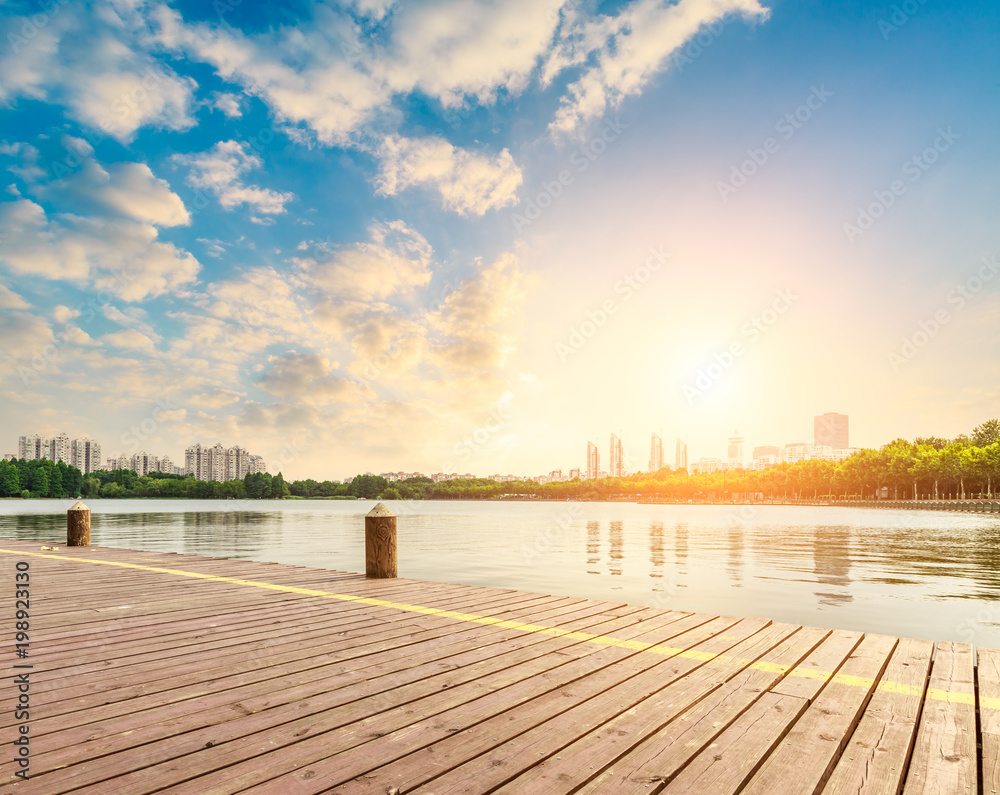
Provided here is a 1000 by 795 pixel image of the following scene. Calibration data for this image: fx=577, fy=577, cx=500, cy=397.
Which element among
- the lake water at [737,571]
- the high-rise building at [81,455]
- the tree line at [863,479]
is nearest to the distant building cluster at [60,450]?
the high-rise building at [81,455]

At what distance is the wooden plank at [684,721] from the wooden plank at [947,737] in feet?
2.18

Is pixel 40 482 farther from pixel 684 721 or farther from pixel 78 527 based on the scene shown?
pixel 684 721

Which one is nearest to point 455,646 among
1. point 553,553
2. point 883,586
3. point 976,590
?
point 883,586

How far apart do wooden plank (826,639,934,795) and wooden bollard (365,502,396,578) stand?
6.64 m

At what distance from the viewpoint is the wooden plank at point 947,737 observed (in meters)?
2.77

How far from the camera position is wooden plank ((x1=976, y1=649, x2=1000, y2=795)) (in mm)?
2832

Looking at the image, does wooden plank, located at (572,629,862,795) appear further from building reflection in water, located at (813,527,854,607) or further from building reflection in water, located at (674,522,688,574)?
building reflection in water, located at (674,522,688,574)

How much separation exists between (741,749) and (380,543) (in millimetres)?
6835

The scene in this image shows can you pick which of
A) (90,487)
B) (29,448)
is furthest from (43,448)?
(90,487)

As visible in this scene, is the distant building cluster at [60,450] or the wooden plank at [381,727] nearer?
the wooden plank at [381,727]

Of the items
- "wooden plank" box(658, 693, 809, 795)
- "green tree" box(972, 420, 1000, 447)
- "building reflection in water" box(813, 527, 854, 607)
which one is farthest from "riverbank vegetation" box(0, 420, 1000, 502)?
"wooden plank" box(658, 693, 809, 795)

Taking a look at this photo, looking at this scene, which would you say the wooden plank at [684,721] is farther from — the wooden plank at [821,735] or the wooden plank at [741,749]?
the wooden plank at [821,735]

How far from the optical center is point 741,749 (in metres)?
3.06

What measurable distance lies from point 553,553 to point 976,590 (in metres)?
15.5
